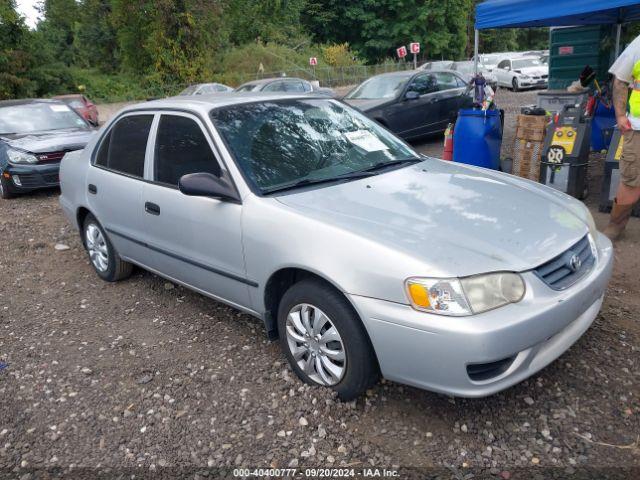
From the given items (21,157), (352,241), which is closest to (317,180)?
(352,241)

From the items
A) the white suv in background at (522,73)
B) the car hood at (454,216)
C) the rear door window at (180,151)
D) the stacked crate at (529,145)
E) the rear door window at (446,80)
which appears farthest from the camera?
the white suv in background at (522,73)

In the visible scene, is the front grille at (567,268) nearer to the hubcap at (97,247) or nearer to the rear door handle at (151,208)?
the rear door handle at (151,208)

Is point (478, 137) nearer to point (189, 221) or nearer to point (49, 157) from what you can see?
point (189, 221)

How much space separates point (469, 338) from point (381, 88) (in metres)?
9.12

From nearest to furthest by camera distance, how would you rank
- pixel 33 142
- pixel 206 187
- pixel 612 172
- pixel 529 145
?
pixel 206 187 < pixel 612 172 < pixel 529 145 < pixel 33 142

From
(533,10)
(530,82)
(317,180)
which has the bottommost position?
(530,82)

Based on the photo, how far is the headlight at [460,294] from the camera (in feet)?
7.98

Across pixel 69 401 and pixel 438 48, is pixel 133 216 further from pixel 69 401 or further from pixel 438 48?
pixel 438 48

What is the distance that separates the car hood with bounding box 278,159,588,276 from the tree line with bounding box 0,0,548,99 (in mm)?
24399

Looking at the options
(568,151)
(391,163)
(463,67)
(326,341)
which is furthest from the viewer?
(463,67)

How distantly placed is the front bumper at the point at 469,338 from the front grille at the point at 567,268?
45mm

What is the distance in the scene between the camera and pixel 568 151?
6004 millimetres

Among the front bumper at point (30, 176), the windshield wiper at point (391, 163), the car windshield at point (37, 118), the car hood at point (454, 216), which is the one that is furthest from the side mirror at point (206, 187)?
the car windshield at point (37, 118)

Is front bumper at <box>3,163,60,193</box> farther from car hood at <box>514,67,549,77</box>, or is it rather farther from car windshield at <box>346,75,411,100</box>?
car hood at <box>514,67,549,77</box>
